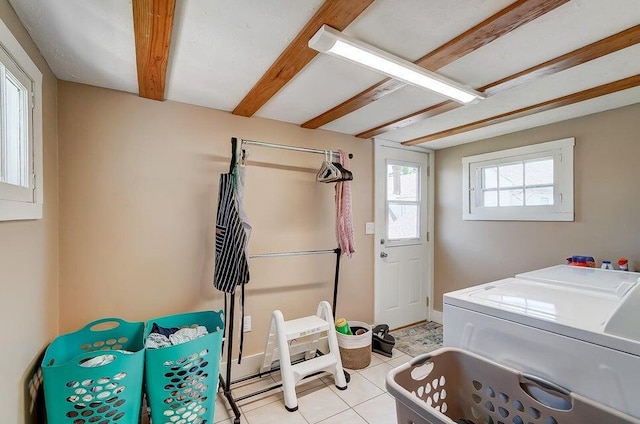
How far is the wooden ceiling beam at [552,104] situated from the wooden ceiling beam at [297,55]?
1809 mm

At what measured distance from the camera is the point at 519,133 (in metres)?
2.88

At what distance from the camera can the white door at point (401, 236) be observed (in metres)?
3.24

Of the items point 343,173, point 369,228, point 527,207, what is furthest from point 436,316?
point 343,173

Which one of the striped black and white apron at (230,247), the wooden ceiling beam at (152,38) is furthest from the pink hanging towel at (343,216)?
the wooden ceiling beam at (152,38)

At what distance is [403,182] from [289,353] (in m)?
2.24

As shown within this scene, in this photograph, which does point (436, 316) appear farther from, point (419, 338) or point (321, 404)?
point (321, 404)

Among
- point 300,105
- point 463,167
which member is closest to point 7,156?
point 300,105

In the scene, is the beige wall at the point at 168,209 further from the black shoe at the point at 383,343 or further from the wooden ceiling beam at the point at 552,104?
the wooden ceiling beam at the point at 552,104

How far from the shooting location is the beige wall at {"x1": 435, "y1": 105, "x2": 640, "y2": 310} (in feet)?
7.35

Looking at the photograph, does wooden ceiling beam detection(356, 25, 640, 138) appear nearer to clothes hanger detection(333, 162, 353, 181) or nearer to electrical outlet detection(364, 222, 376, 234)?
clothes hanger detection(333, 162, 353, 181)

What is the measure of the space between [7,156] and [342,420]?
2.28 meters

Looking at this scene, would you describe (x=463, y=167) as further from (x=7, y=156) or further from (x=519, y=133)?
(x=7, y=156)

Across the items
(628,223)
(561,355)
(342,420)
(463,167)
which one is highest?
(463,167)

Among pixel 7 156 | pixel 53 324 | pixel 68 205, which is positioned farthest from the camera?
pixel 68 205
